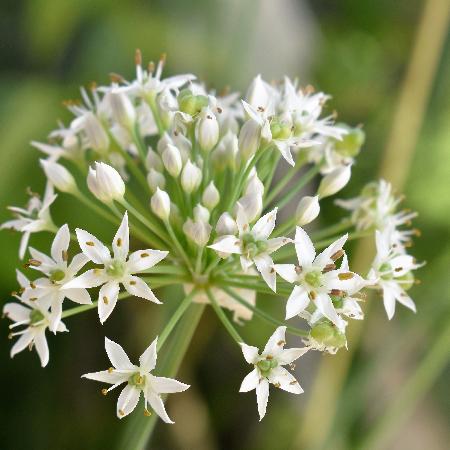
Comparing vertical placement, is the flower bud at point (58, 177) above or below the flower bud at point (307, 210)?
below

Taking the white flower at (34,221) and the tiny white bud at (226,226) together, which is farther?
the white flower at (34,221)

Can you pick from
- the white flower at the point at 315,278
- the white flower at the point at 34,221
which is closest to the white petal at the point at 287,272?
the white flower at the point at 315,278

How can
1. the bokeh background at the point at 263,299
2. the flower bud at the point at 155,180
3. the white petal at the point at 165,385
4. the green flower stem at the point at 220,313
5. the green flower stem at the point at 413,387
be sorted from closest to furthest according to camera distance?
the white petal at the point at 165,385
the green flower stem at the point at 220,313
the flower bud at the point at 155,180
the green flower stem at the point at 413,387
the bokeh background at the point at 263,299

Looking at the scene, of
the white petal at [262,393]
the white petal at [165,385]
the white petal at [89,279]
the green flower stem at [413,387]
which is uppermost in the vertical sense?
the white petal at [89,279]

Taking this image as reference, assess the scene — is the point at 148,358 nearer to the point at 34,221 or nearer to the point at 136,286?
the point at 136,286

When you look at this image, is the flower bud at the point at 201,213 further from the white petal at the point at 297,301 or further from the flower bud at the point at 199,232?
the white petal at the point at 297,301

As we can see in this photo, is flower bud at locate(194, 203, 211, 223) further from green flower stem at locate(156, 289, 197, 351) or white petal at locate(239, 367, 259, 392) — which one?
white petal at locate(239, 367, 259, 392)
